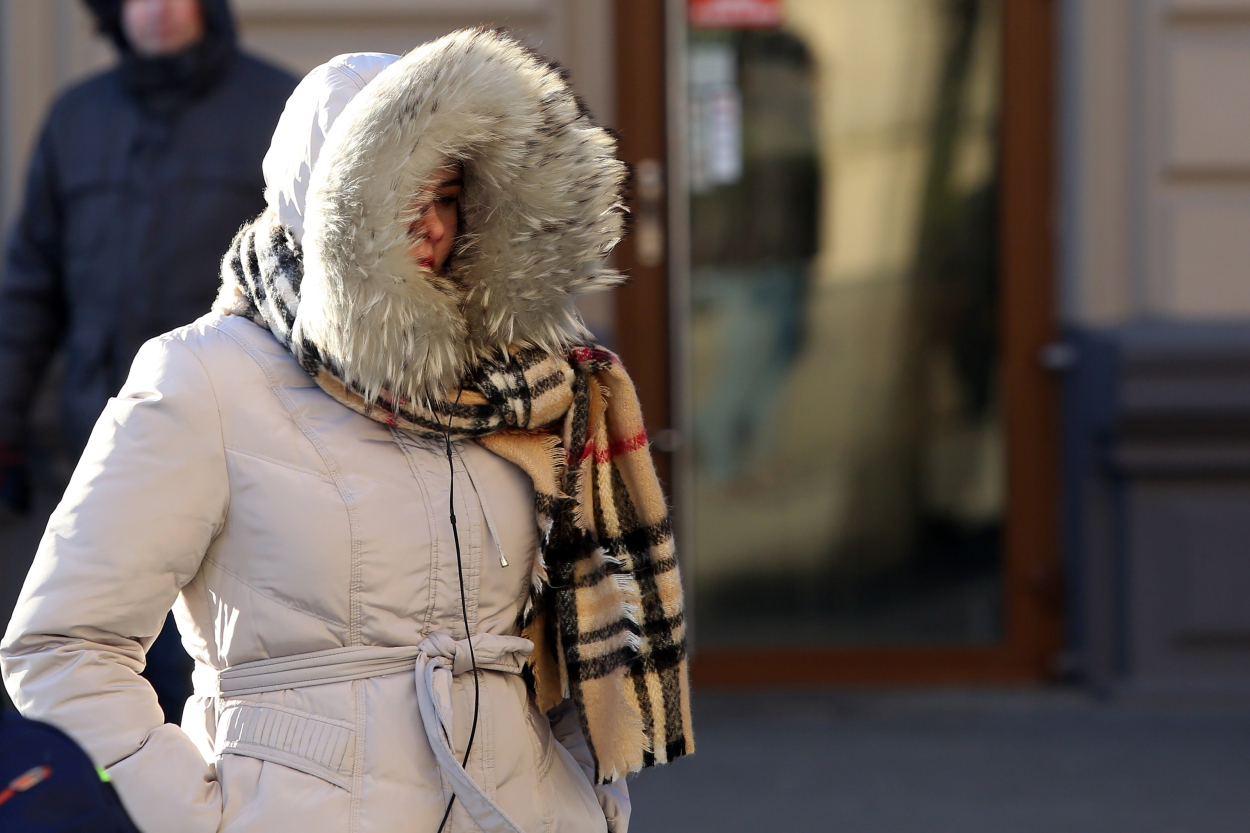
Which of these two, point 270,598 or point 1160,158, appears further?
point 1160,158

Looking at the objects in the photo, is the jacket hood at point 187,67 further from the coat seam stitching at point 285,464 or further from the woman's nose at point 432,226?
Result: the coat seam stitching at point 285,464

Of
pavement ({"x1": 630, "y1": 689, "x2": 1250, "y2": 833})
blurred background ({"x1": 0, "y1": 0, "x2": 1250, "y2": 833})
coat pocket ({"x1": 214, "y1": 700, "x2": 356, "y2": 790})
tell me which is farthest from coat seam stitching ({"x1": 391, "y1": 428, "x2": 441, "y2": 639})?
blurred background ({"x1": 0, "y1": 0, "x2": 1250, "y2": 833})

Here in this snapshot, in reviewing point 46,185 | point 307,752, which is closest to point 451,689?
point 307,752

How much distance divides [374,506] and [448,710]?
0.25 m

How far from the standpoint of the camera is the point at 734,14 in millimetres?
4773

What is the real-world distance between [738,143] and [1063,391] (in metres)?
1.27

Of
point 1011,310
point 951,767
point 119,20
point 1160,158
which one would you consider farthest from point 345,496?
point 1160,158

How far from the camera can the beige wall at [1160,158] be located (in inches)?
182

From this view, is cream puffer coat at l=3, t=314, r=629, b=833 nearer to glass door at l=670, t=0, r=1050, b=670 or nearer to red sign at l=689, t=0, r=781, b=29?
glass door at l=670, t=0, r=1050, b=670

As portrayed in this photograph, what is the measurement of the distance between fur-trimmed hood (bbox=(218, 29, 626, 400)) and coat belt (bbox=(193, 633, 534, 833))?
1.00ft

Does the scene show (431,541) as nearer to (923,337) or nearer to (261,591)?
(261,591)

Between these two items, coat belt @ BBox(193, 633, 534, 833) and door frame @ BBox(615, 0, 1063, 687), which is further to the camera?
door frame @ BBox(615, 0, 1063, 687)

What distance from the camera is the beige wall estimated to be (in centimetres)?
462

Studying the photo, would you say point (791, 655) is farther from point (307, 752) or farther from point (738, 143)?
point (307, 752)
